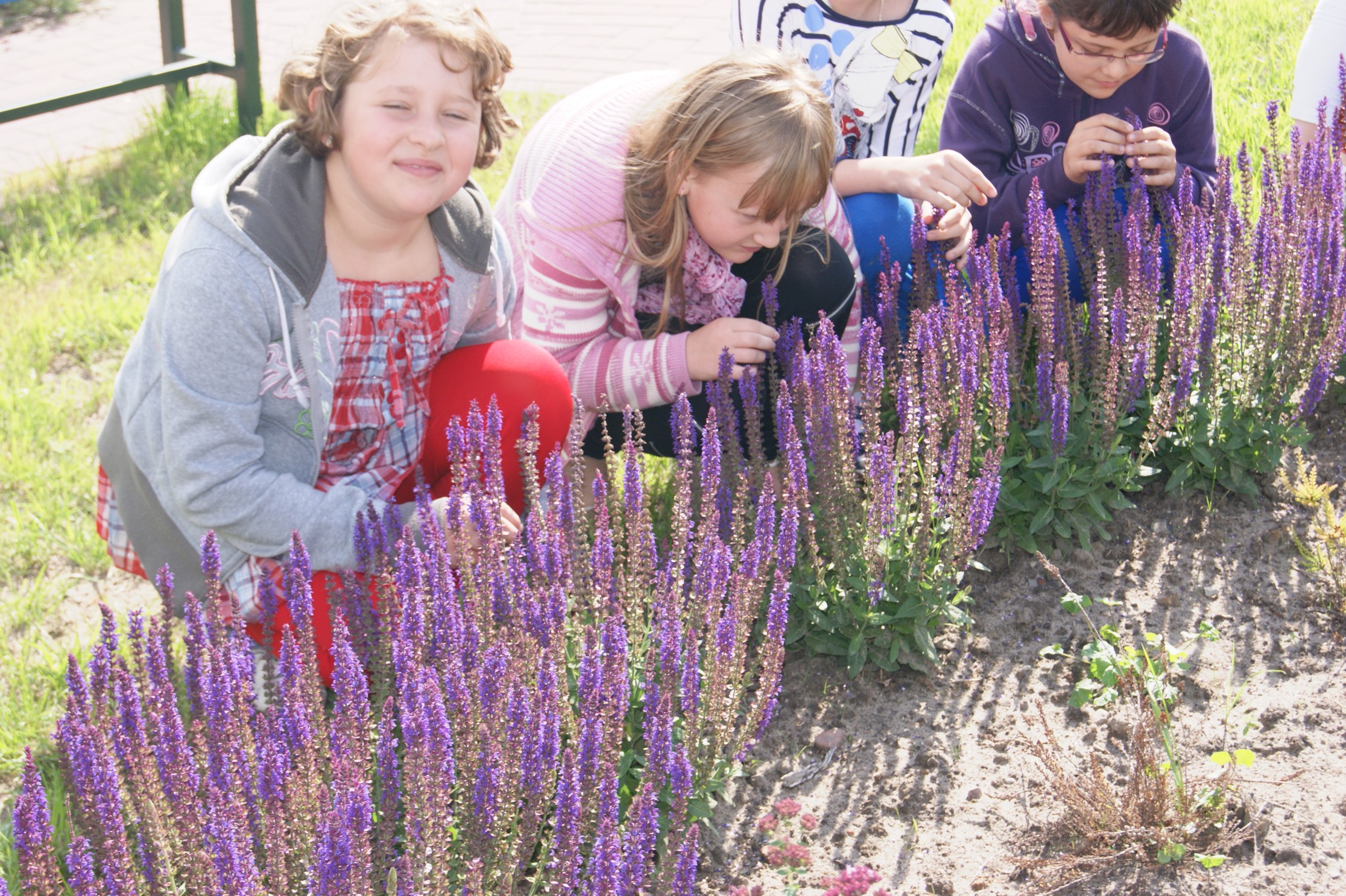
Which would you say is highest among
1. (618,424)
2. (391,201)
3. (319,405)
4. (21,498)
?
(391,201)

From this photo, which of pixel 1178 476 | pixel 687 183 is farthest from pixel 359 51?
pixel 1178 476

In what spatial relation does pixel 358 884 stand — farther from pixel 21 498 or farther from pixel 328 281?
pixel 21 498

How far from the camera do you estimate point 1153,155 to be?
3611 mm

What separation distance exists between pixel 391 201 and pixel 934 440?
51.5 inches

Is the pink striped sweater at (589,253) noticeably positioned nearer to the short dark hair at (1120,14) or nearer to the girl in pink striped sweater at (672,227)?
the girl in pink striped sweater at (672,227)

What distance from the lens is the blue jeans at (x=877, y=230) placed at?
3.65 meters

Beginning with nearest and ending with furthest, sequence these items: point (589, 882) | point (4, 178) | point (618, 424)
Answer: point (589, 882), point (618, 424), point (4, 178)

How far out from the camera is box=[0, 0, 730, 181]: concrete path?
6.53 m

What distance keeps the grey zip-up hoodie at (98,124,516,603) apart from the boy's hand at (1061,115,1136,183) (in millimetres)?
2079

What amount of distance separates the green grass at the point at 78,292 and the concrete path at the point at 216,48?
48cm

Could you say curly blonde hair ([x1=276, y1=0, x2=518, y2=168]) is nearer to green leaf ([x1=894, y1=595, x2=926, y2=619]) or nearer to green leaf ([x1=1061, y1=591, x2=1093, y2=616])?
green leaf ([x1=894, y1=595, x2=926, y2=619])

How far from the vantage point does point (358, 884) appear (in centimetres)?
179

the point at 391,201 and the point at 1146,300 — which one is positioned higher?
the point at 391,201

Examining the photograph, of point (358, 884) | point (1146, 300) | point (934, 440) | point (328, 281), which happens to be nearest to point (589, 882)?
point (358, 884)
